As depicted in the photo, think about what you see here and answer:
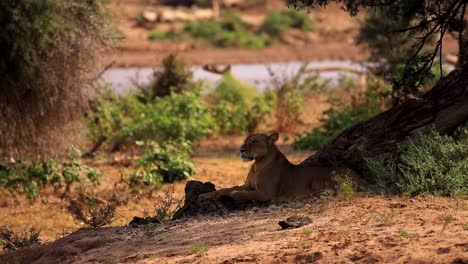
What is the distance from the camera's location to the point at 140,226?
34.0 feet

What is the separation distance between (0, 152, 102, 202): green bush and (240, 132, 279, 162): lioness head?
5.14 m

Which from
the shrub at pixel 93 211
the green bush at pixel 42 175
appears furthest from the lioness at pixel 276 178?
the green bush at pixel 42 175

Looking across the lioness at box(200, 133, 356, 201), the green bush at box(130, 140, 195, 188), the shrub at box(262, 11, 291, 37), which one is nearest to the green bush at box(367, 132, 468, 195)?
the lioness at box(200, 133, 356, 201)

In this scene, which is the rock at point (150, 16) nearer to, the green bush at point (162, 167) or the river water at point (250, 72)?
the river water at point (250, 72)

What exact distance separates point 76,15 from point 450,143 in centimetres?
728

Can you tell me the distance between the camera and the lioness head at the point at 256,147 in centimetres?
1159

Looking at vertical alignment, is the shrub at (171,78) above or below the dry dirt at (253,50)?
below

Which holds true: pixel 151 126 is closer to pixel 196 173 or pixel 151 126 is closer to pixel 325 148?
pixel 196 173

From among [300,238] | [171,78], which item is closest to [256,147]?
[300,238]

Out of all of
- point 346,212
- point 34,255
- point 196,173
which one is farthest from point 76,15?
point 346,212

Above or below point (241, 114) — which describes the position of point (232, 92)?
above

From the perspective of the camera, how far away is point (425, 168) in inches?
402

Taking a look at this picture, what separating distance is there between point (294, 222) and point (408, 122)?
279 centimetres

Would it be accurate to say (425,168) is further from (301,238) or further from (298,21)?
(298,21)
